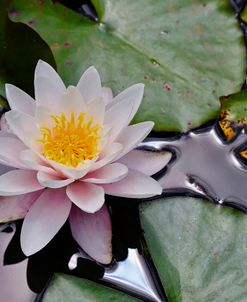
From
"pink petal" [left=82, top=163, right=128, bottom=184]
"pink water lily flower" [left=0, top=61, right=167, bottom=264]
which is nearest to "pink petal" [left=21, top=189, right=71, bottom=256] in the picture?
"pink water lily flower" [left=0, top=61, right=167, bottom=264]

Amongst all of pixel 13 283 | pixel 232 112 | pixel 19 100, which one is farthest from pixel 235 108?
pixel 13 283

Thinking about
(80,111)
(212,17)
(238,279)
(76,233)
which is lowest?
(76,233)

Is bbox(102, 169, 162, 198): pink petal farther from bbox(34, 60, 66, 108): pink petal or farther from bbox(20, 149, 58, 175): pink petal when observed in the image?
bbox(34, 60, 66, 108): pink petal

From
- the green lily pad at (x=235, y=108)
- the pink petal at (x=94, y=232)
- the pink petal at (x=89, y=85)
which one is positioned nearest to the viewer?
the pink petal at (x=94, y=232)

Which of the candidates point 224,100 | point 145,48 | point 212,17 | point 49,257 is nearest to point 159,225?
point 49,257

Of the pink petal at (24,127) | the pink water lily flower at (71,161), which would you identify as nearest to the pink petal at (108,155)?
the pink water lily flower at (71,161)

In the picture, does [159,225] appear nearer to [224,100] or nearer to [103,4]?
[224,100]

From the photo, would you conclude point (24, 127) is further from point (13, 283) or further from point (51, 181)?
point (13, 283)

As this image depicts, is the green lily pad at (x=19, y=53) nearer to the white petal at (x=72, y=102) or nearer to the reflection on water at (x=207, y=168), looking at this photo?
the white petal at (x=72, y=102)
